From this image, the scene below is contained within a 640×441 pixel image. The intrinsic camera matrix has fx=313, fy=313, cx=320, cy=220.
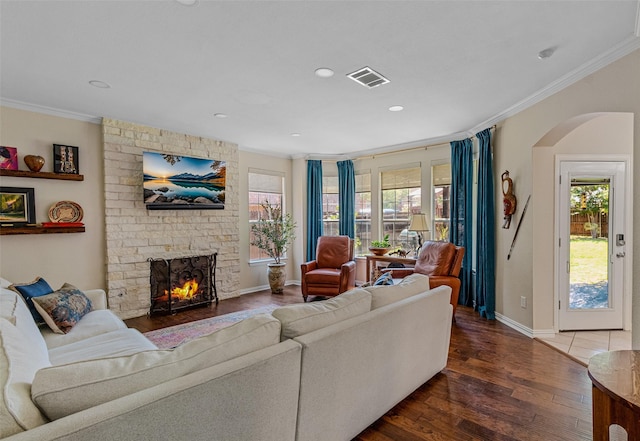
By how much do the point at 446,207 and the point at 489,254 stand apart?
4.18 feet

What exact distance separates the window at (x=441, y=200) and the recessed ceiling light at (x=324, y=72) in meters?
3.09

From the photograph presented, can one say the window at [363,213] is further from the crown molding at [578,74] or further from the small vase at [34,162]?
the small vase at [34,162]

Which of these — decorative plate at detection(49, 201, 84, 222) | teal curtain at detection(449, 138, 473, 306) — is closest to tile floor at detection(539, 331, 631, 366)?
teal curtain at detection(449, 138, 473, 306)

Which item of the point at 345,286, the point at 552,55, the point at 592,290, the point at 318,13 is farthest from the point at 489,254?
the point at 318,13

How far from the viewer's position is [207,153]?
5055 mm

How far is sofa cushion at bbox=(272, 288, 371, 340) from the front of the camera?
1.59 metres

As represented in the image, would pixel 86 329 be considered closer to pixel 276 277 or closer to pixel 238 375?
pixel 238 375

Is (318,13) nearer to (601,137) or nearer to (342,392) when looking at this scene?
(342,392)

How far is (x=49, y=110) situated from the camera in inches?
144

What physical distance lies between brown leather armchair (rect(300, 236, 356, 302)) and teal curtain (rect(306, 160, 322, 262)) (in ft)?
1.67

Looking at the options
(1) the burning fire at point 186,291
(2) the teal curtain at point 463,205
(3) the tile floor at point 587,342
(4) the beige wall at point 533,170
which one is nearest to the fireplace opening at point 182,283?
(1) the burning fire at point 186,291

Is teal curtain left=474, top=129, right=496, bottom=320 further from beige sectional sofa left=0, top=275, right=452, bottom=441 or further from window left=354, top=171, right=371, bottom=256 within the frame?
window left=354, top=171, right=371, bottom=256

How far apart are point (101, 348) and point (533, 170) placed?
434 cm

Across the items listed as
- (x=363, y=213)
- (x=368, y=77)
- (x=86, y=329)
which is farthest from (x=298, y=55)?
(x=363, y=213)
